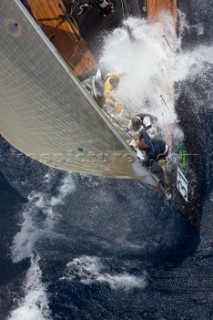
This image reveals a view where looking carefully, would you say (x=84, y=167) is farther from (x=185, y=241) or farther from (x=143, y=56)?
(x=143, y=56)

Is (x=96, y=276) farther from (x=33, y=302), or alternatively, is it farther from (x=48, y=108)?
(x=48, y=108)

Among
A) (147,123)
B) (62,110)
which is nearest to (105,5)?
(147,123)

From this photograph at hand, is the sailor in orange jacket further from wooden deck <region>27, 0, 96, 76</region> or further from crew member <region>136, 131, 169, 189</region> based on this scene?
crew member <region>136, 131, 169, 189</region>

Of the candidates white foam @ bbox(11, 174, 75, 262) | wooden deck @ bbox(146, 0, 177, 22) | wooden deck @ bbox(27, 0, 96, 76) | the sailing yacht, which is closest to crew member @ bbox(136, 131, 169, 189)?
the sailing yacht

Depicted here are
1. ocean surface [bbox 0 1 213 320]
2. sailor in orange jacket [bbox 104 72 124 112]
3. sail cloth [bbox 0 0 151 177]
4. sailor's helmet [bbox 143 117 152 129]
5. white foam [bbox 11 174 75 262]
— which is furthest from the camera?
white foam [bbox 11 174 75 262]

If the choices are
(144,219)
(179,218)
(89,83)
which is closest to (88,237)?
(144,219)

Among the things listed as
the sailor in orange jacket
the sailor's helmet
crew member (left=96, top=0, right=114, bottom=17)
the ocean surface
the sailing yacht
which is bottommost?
the ocean surface

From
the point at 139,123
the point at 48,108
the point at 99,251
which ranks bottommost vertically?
the point at 99,251
